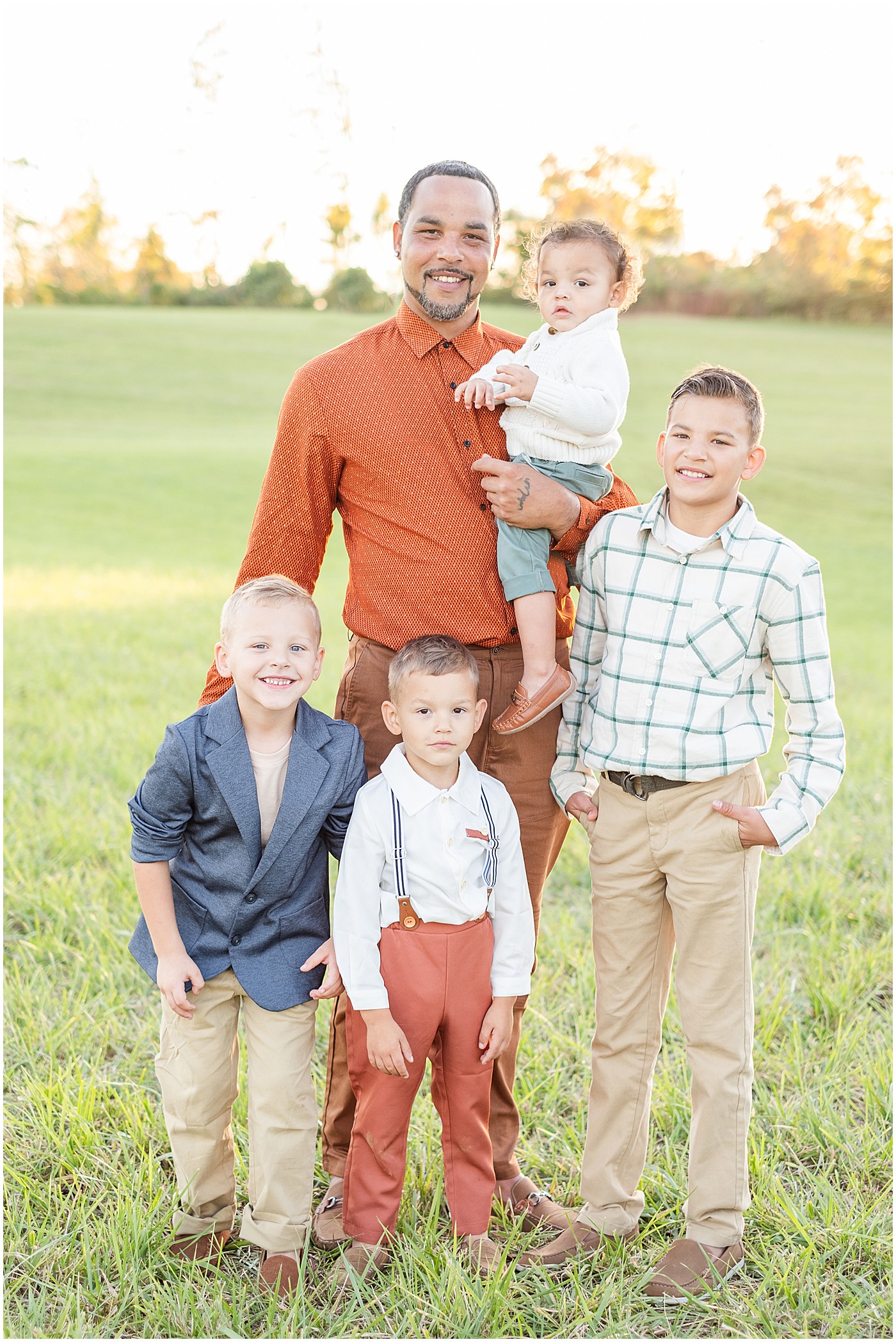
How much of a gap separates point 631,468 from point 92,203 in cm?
1885

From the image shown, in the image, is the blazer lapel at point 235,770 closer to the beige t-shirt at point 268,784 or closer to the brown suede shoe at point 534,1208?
the beige t-shirt at point 268,784

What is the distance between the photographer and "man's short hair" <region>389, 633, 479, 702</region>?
232 cm

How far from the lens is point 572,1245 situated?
99.1 inches

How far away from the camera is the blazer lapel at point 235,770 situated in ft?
7.63

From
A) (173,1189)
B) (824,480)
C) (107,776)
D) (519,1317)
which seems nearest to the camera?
(519,1317)

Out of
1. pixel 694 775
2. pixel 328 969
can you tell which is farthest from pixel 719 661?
pixel 328 969

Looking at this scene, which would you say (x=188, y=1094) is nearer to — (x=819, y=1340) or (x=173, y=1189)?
(x=173, y=1189)

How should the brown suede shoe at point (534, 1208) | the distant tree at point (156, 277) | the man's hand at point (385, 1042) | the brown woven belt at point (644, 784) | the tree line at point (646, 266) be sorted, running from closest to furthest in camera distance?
the man's hand at point (385, 1042) < the brown woven belt at point (644, 784) < the brown suede shoe at point (534, 1208) < the tree line at point (646, 266) < the distant tree at point (156, 277)

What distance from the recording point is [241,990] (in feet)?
8.04

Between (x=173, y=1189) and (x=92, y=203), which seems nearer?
(x=173, y=1189)

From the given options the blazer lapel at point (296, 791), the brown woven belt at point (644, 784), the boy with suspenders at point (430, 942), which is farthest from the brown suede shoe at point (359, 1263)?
the brown woven belt at point (644, 784)

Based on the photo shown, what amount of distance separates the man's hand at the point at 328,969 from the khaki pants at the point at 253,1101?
0.08 metres

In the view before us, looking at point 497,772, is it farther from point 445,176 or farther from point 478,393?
point 445,176

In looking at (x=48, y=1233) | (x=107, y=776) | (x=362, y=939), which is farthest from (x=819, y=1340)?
(x=107, y=776)
